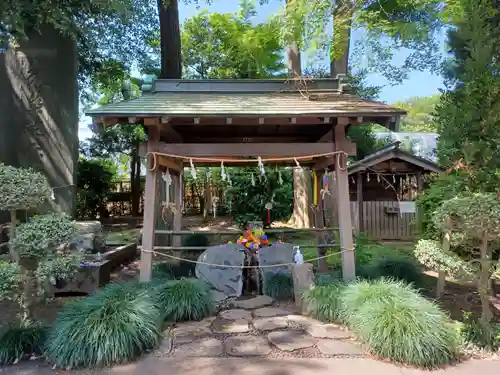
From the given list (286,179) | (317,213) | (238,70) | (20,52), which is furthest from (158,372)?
(238,70)

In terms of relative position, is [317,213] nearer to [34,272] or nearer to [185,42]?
[34,272]

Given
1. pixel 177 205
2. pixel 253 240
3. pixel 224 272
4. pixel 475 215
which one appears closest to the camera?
pixel 475 215

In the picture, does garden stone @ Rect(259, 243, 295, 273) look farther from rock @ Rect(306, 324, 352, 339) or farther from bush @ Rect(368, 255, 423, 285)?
rock @ Rect(306, 324, 352, 339)

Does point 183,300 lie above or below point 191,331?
above

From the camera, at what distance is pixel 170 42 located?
35.6 ft

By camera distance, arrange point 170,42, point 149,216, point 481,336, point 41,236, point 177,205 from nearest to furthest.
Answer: point 481,336
point 41,236
point 149,216
point 177,205
point 170,42

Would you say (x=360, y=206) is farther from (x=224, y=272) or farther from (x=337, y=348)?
(x=337, y=348)

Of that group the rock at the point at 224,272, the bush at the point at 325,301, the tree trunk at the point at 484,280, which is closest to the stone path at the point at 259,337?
the bush at the point at 325,301

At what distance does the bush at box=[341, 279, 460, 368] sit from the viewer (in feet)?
11.5

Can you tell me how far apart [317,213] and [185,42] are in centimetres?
1297

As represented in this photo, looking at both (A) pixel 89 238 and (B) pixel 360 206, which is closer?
(A) pixel 89 238

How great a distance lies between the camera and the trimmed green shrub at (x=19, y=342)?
361 cm

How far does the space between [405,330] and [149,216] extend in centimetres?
362

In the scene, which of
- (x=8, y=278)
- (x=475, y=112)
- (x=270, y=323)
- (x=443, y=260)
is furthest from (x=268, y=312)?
(x=475, y=112)
